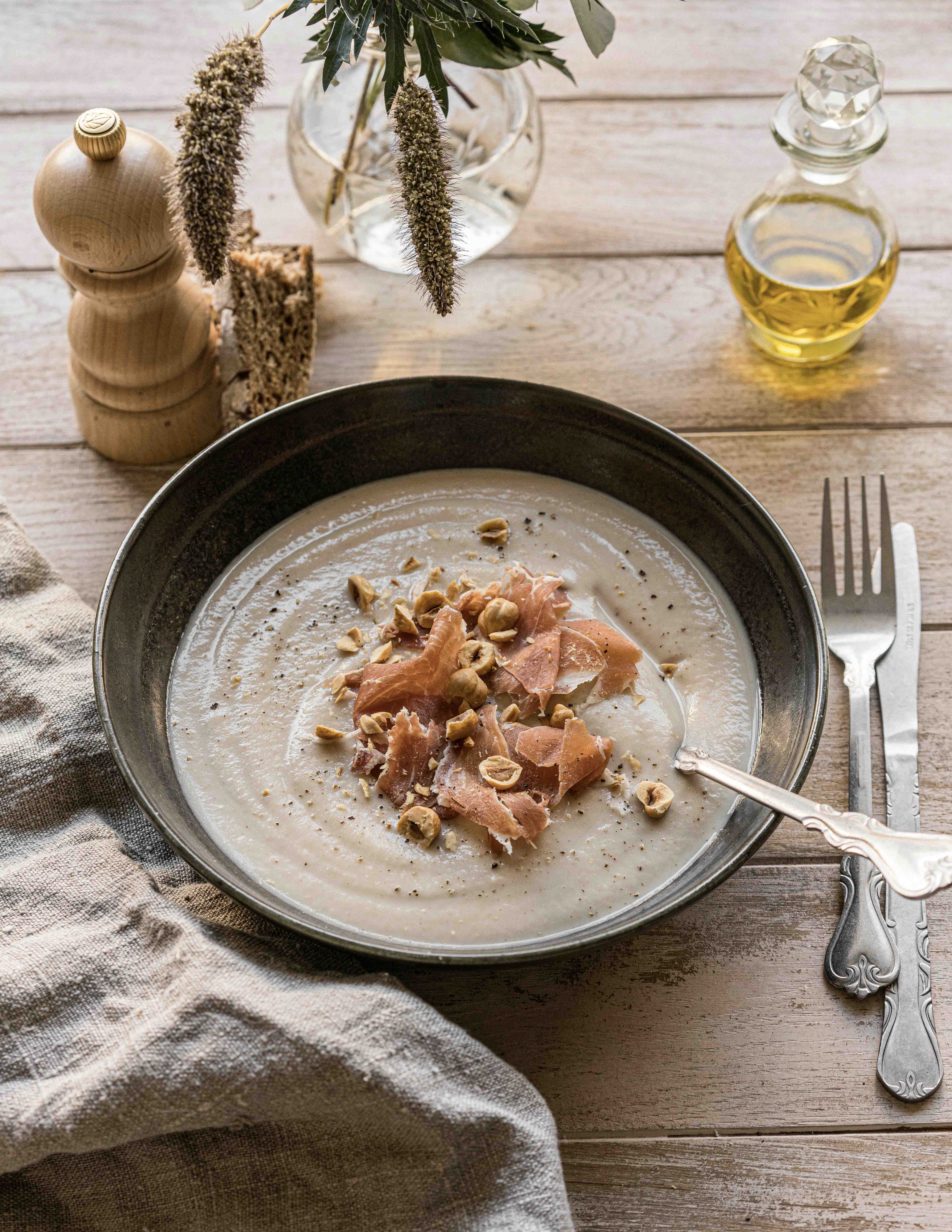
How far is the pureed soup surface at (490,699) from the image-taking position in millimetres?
1343

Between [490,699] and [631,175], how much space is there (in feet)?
3.93

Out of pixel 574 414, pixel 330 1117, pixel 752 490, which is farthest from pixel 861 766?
pixel 330 1117

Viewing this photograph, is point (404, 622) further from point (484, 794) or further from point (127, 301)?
point (127, 301)

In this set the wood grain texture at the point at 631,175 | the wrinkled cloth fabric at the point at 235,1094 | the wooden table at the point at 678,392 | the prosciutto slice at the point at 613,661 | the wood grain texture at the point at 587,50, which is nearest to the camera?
the wrinkled cloth fabric at the point at 235,1094

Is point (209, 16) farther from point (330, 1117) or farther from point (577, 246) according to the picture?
point (330, 1117)

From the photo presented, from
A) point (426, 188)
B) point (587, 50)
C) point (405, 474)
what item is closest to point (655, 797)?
point (405, 474)

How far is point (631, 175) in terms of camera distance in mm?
2199

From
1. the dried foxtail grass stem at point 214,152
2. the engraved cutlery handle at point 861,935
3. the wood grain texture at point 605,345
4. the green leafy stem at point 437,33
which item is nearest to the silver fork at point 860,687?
the engraved cutlery handle at point 861,935

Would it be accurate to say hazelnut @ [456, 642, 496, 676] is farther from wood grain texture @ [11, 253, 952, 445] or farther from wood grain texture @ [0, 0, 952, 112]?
wood grain texture @ [0, 0, 952, 112]

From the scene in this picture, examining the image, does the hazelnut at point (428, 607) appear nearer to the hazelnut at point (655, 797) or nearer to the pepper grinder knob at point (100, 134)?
the hazelnut at point (655, 797)

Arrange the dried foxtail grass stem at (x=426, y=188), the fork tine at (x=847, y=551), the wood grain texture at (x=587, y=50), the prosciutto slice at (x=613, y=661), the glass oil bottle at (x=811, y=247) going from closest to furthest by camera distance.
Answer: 1. the dried foxtail grass stem at (x=426, y=188)
2. the prosciutto slice at (x=613, y=661)
3. the fork tine at (x=847, y=551)
4. the glass oil bottle at (x=811, y=247)
5. the wood grain texture at (x=587, y=50)

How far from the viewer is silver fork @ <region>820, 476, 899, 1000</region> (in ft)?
4.51

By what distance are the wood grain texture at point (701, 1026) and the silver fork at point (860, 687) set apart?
0.09 ft

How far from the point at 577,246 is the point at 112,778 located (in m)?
1.26
